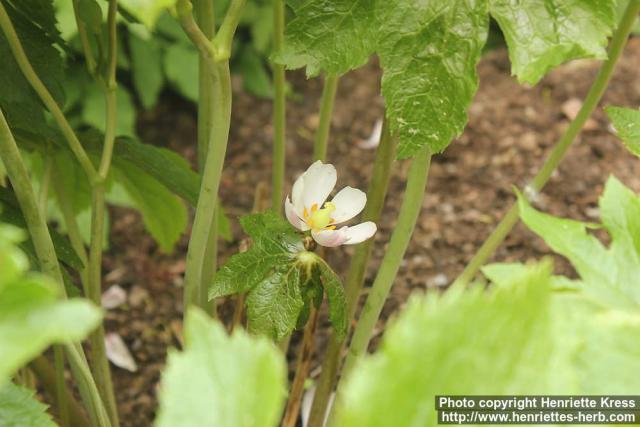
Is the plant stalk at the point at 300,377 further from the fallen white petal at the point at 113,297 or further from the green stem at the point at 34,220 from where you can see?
the fallen white petal at the point at 113,297

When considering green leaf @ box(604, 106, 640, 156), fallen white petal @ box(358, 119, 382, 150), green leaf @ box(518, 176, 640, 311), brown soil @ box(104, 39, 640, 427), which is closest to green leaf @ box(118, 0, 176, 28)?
green leaf @ box(518, 176, 640, 311)

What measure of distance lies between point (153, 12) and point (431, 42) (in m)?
0.20

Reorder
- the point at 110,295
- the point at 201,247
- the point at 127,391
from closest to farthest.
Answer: the point at 201,247 → the point at 127,391 → the point at 110,295

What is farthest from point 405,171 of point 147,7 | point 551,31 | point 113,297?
point 147,7

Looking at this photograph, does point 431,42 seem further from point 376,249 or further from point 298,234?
point 376,249

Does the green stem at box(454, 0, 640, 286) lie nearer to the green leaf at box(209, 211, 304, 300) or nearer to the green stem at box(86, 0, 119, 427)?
the green leaf at box(209, 211, 304, 300)

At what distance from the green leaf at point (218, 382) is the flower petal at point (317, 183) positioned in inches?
10.8

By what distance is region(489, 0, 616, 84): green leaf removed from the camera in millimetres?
455

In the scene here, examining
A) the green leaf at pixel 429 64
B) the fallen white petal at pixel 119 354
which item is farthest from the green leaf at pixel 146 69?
the green leaf at pixel 429 64

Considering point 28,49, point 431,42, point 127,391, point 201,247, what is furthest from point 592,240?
point 127,391

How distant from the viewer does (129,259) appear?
1254 millimetres

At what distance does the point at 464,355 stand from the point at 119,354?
2.65 ft

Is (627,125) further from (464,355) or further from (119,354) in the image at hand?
(119,354)

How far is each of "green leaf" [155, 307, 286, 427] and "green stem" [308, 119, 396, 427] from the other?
29cm
